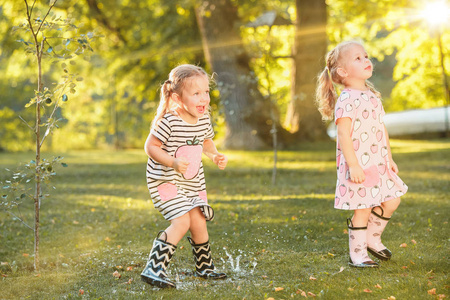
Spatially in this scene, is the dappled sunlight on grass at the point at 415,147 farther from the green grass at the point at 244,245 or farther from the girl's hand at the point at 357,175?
the girl's hand at the point at 357,175

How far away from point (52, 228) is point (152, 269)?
11.7 feet

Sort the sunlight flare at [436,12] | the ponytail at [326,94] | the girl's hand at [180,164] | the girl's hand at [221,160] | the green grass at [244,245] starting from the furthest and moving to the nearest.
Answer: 1. the sunlight flare at [436,12]
2. the ponytail at [326,94]
3. the girl's hand at [221,160]
4. the green grass at [244,245]
5. the girl's hand at [180,164]

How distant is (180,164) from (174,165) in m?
0.06

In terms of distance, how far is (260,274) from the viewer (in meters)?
4.50

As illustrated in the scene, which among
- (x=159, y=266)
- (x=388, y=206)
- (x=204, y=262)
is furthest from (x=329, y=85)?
(x=159, y=266)

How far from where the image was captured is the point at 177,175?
4.11 meters

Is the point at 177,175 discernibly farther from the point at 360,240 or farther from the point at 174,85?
the point at 360,240

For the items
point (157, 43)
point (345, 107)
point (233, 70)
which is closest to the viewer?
point (345, 107)

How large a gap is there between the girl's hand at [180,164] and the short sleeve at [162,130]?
0.84 feet

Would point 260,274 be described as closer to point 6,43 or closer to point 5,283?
point 5,283

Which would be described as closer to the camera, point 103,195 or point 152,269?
point 152,269

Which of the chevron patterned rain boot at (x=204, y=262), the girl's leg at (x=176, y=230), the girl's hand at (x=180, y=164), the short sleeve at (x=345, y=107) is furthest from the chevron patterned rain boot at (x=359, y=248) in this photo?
the girl's hand at (x=180, y=164)

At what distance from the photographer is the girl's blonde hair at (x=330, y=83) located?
454 cm

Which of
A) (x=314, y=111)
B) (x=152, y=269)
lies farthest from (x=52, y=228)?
(x=314, y=111)
